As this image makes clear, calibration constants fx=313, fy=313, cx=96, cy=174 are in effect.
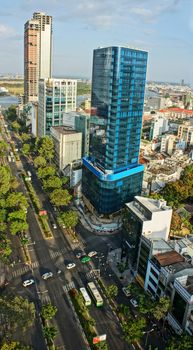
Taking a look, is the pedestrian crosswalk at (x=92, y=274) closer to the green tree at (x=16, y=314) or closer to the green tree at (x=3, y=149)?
the green tree at (x=16, y=314)

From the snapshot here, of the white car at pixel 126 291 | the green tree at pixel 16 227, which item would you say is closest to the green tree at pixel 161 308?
the white car at pixel 126 291

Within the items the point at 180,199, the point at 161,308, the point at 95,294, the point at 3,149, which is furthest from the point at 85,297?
the point at 3,149

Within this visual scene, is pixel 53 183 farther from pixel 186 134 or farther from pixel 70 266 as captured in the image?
pixel 186 134

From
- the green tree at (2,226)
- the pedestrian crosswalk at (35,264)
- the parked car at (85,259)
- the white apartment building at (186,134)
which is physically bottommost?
the pedestrian crosswalk at (35,264)

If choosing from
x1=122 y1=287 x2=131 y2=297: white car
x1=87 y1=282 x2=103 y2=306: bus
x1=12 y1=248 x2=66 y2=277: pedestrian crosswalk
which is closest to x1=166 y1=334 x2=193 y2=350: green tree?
x1=87 y1=282 x2=103 y2=306: bus

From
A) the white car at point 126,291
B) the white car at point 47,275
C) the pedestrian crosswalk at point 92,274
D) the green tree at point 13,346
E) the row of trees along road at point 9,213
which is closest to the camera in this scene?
the green tree at point 13,346

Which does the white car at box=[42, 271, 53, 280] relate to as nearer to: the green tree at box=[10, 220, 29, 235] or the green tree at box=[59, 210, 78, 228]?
the green tree at box=[10, 220, 29, 235]
